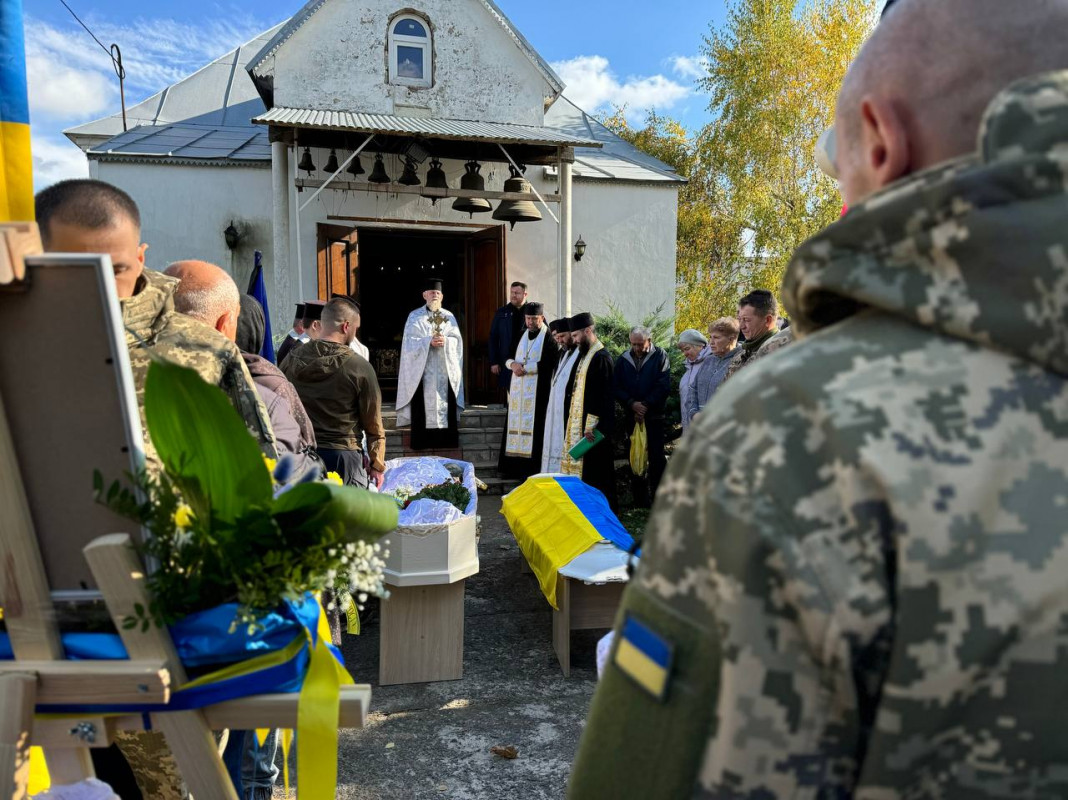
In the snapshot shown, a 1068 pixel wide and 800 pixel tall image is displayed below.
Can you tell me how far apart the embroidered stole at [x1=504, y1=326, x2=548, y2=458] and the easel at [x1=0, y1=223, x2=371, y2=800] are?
7333 mm

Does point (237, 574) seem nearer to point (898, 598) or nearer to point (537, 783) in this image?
point (898, 598)

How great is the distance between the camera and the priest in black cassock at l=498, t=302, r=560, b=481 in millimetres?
8625

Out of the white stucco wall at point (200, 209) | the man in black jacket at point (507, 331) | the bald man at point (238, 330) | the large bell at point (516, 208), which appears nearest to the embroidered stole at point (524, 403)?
the man in black jacket at point (507, 331)

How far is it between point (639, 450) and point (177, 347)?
253 inches

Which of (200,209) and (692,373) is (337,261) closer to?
(200,209)

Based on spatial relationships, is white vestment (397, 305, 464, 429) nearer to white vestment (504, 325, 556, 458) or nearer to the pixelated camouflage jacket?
white vestment (504, 325, 556, 458)

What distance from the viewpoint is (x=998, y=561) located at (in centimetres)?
67

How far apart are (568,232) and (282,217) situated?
398cm

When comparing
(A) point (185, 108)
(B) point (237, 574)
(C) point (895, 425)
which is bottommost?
(B) point (237, 574)

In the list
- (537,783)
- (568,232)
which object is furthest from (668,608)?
(568,232)

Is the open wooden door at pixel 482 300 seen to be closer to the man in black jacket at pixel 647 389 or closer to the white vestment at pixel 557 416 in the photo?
the white vestment at pixel 557 416

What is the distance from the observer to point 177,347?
2.03 meters

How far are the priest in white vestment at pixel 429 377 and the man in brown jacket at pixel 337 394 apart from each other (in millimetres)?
4755

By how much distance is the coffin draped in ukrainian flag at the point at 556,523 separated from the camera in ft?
13.4
